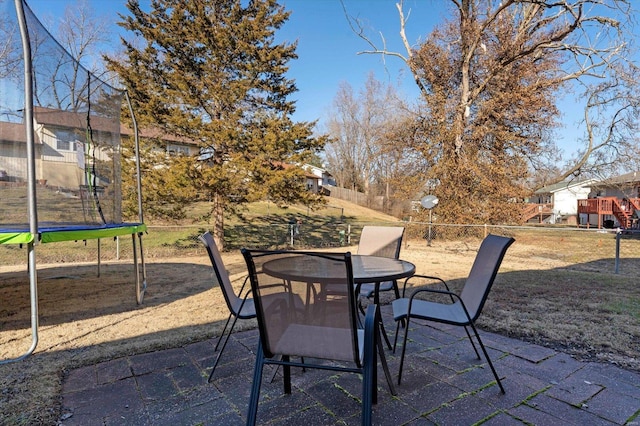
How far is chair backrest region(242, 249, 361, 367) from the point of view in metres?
1.46

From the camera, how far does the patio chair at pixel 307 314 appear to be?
1.46m

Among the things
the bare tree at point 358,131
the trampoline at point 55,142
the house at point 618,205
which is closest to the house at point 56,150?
the trampoline at point 55,142

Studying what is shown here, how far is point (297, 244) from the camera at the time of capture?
1074 centimetres

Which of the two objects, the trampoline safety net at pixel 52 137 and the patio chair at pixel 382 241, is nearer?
the trampoline safety net at pixel 52 137

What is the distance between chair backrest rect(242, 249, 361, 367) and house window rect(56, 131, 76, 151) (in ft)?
10.5

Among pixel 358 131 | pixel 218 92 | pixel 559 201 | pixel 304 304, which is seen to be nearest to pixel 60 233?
pixel 304 304

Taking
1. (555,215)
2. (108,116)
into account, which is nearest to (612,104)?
(555,215)

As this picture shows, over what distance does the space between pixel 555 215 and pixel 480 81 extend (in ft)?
65.0

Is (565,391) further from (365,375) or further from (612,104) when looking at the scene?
(612,104)

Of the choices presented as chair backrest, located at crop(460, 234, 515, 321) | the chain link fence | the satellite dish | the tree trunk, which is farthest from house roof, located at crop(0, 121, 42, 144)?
the satellite dish

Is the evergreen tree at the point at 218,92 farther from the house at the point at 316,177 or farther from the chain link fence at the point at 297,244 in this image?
the chain link fence at the point at 297,244

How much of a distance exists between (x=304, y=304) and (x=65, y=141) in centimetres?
346

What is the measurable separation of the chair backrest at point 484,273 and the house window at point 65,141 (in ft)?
13.0

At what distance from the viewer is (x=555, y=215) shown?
2691 centimetres
